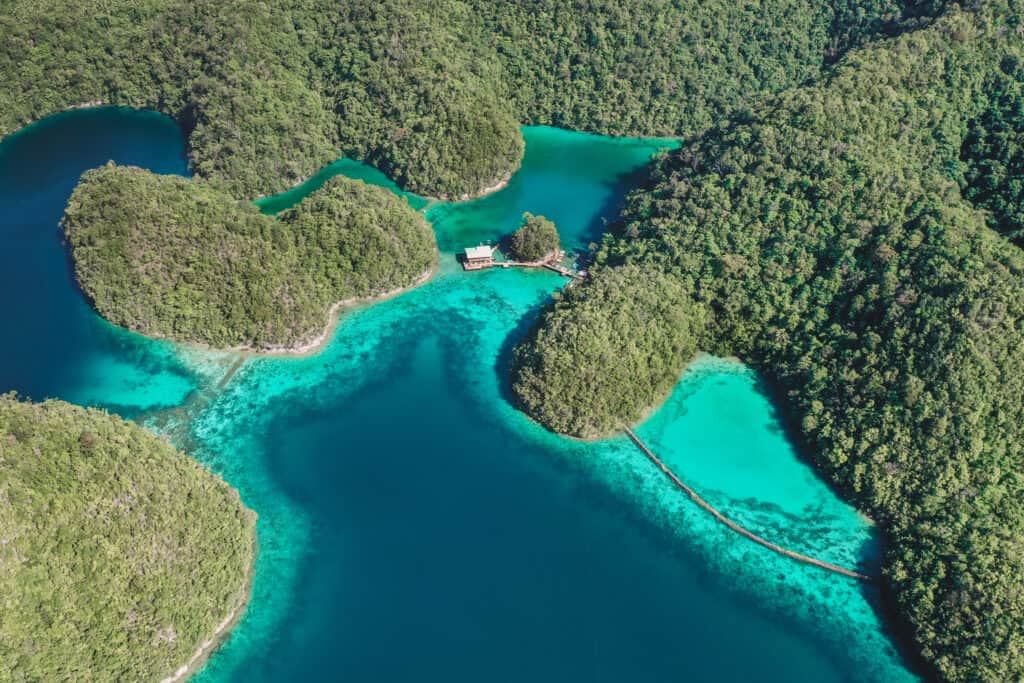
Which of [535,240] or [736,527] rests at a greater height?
[535,240]

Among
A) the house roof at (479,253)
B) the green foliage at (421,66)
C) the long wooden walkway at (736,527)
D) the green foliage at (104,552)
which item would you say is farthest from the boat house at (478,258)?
the green foliage at (104,552)

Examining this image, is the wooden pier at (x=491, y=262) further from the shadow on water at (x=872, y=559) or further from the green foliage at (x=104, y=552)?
the green foliage at (x=104, y=552)

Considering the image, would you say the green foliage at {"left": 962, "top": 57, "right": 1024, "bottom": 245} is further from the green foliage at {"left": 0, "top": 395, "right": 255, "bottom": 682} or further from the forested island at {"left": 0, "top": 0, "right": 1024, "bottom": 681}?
the green foliage at {"left": 0, "top": 395, "right": 255, "bottom": 682}

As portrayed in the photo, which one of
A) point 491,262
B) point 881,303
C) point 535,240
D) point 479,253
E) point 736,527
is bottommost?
point 736,527

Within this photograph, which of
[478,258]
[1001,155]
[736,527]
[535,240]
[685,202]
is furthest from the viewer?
[478,258]

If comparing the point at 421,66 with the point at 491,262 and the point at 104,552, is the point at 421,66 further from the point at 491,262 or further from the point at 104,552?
the point at 104,552

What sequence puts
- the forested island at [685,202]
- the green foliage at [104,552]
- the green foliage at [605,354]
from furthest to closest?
the green foliage at [605,354] → the forested island at [685,202] → the green foliage at [104,552]

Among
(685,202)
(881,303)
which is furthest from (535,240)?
(881,303)
